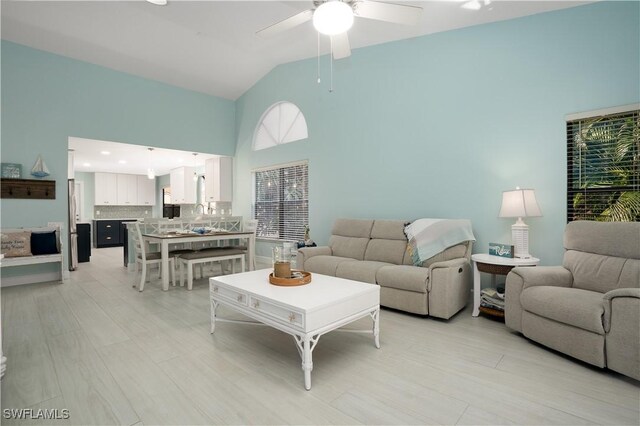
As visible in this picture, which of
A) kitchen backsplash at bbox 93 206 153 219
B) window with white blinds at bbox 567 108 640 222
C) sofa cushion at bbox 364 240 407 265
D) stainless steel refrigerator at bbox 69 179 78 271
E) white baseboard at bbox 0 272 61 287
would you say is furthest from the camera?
kitchen backsplash at bbox 93 206 153 219

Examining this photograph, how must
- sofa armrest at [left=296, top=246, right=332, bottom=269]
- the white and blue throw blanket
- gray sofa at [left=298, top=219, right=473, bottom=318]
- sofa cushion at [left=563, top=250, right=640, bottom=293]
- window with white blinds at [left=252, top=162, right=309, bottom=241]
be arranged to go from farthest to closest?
window with white blinds at [left=252, top=162, right=309, bottom=241] → sofa armrest at [left=296, top=246, right=332, bottom=269] → the white and blue throw blanket → gray sofa at [left=298, top=219, right=473, bottom=318] → sofa cushion at [left=563, top=250, right=640, bottom=293]

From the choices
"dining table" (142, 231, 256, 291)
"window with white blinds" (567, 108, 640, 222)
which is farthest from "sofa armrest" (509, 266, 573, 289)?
"dining table" (142, 231, 256, 291)

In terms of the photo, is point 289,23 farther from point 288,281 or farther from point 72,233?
point 72,233

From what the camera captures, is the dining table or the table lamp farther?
the dining table

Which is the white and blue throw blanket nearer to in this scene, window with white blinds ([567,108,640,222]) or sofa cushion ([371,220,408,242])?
sofa cushion ([371,220,408,242])

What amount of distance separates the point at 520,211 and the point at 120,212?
10899 mm

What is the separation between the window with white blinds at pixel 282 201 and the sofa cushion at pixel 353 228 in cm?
118

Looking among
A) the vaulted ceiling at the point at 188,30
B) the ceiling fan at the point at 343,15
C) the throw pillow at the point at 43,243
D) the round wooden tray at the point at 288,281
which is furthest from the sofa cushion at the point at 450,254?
the throw pillow at the point at 43,243

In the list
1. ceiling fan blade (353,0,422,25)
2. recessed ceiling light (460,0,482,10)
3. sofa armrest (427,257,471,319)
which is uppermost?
recessed ceiling light (460,0,482,10)

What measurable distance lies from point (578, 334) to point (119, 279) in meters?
5.65

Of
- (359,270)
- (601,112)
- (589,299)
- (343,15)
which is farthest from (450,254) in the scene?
(343,15)

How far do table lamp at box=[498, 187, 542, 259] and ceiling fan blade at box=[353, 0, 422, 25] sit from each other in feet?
6.12

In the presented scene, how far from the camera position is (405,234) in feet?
12.6

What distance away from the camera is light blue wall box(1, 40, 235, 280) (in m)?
4.55
